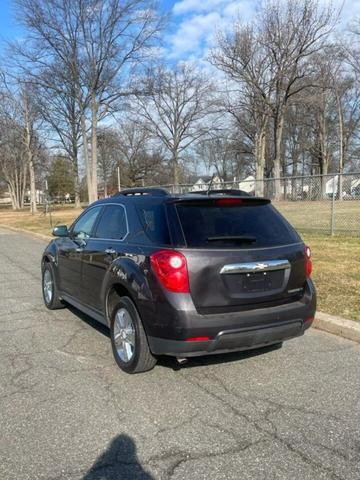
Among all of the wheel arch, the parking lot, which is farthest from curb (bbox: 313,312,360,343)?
the wheel arch

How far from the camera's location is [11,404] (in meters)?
3.76

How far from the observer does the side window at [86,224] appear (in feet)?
Result: 18.5

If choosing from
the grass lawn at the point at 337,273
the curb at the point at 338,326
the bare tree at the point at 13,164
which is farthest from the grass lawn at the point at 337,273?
the bare tree at the point at 13,164

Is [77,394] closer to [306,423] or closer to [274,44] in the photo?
[306,423]

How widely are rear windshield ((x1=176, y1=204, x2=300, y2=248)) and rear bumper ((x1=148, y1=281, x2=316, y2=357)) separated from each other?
1.97ft

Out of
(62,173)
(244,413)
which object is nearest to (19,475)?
(244,413)

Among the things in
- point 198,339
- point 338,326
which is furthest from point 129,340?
point 338,326

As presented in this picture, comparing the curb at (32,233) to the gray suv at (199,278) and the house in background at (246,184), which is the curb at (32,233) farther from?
the gray suv at (199,278)

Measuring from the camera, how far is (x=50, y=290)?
683cm

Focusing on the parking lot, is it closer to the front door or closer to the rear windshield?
the front door

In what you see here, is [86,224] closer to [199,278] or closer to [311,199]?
[199,278]

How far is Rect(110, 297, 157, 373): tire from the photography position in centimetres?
411

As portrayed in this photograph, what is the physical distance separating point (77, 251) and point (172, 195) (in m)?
1.81

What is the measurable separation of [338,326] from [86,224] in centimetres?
333
